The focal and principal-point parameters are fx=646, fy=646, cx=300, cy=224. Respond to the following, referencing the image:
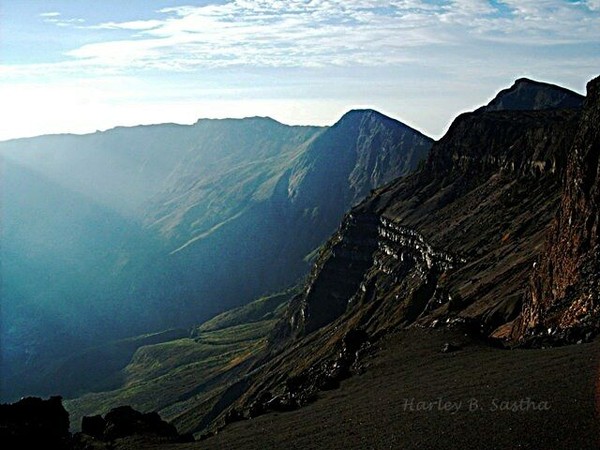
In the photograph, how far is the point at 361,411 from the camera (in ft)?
120

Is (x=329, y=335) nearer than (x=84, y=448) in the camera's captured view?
No

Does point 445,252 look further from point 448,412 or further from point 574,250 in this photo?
point 448,412

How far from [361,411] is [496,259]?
7189 cm

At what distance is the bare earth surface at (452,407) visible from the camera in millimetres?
27062

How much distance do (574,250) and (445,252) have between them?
7863cm

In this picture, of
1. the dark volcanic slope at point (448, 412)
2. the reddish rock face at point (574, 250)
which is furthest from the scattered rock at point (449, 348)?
the reddish rock face at point (574, 250)

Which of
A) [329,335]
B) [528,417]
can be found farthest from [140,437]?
[329,335]

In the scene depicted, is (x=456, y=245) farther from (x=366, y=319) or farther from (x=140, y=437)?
(x=140, y=437)

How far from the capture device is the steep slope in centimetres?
8175

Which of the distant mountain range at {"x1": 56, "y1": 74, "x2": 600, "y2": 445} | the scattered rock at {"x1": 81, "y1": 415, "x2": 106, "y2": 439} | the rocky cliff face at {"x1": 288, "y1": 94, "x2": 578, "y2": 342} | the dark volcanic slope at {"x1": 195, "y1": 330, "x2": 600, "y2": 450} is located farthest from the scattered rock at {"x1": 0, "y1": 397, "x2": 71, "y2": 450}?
the rocky cliff face at {"x1": 288, "y1": 94, "x2": 578, "y2": 342}

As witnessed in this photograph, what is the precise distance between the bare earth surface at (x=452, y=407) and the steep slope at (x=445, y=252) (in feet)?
14.7

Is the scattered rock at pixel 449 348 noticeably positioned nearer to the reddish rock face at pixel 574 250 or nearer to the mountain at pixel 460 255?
the mountain at pixel 460 255

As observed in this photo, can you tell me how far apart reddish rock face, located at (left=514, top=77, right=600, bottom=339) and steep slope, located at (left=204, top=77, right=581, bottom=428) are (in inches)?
217

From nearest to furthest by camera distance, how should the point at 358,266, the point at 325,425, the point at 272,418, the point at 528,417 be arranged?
the point at 528,417
the point at 325,425
the point at 272,418
the point at 358,266
